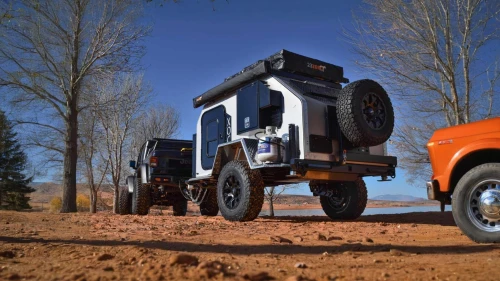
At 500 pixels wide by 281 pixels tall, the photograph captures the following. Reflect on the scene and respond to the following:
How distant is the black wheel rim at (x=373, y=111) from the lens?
696 cm

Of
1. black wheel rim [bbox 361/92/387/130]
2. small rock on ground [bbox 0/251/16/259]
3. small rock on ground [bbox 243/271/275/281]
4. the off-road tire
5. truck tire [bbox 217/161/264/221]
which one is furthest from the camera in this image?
the off-road tire

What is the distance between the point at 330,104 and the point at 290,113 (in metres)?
0.90

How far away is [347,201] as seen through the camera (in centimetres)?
854

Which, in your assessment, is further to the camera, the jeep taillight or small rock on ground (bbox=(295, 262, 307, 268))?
the jeep taillight

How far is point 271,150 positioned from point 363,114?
1.77 m

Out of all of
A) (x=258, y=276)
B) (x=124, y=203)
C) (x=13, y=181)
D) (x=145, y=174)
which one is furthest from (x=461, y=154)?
(x=13, y=181)

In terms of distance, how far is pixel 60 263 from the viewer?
3225mm

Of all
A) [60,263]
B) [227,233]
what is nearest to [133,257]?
[60,263]

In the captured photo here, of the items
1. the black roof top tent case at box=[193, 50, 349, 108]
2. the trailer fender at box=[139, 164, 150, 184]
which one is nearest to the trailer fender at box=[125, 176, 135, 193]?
the trailer fender at box=[139, 164, 150, 184]

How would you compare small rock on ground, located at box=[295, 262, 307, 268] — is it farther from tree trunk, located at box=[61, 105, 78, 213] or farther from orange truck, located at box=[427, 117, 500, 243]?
tree trunk, located at box=[61, 105, 78, 213]

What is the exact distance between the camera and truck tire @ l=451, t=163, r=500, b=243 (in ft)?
14.5

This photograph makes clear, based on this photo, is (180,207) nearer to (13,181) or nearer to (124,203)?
(124,203)

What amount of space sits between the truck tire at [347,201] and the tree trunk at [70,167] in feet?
35.1

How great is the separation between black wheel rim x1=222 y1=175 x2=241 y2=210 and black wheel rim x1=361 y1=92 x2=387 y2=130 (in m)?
2.76
